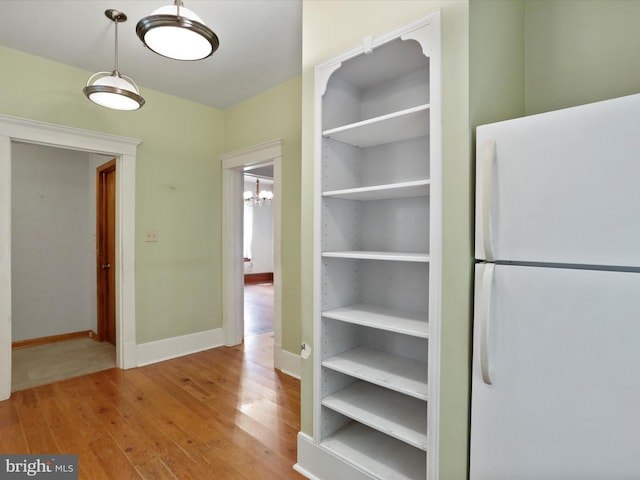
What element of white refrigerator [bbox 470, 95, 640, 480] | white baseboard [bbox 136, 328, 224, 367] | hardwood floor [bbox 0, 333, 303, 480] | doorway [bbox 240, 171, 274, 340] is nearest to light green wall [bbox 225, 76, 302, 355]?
hardwood floor [bbox 0, 333, 303, 480]

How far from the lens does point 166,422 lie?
2.43 metres

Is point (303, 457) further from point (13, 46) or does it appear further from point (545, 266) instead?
point (13, 46)

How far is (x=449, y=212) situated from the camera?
Answer: 139 cm

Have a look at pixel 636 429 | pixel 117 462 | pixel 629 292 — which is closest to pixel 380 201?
pixel 629 292

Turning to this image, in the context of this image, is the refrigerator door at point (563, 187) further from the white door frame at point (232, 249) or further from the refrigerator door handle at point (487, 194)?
the white door frame at point (232, 249)

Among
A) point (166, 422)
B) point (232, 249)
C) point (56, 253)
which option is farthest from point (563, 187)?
point (56, 253)

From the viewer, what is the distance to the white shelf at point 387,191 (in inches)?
59.5

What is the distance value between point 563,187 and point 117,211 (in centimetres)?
367

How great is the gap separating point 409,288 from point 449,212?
631 mm

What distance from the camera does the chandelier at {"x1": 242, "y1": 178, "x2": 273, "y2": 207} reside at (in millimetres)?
8461

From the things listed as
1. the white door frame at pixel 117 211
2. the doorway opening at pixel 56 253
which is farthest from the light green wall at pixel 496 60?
the doorway opening at pixel 56 253

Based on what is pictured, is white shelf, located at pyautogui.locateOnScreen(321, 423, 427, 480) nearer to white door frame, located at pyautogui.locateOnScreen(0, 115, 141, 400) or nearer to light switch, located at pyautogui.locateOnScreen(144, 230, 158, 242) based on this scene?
A: white door frame, located at pyautogui.locateOnScreen(0, 115, 141, 400)

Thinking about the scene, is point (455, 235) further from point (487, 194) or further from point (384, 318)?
point (384, 318)

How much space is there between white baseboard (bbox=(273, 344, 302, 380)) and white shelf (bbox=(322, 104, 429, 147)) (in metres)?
2.19
